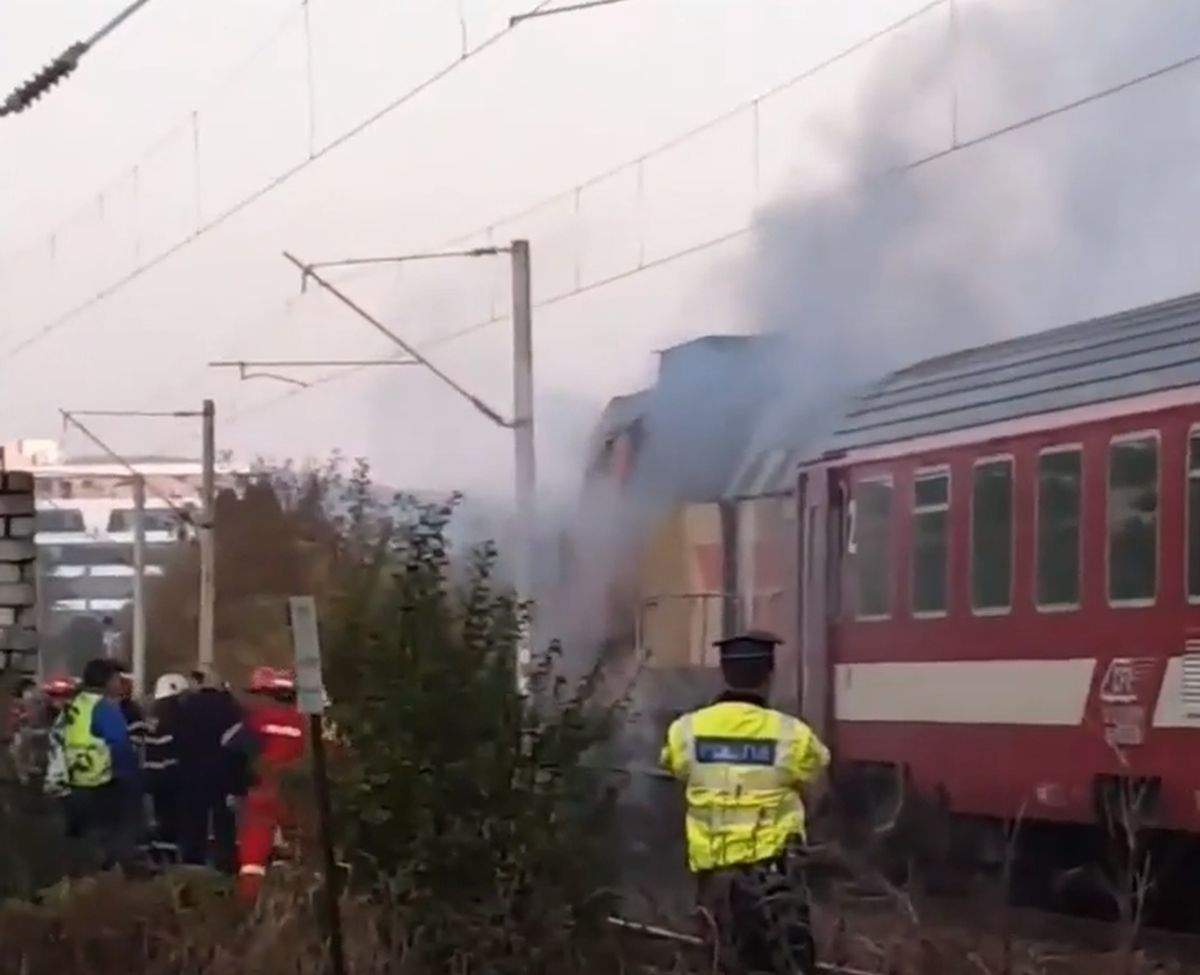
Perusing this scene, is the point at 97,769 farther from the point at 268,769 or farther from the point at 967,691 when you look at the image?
the point at 967,691

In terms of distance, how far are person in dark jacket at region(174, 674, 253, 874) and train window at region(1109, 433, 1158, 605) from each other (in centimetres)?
564

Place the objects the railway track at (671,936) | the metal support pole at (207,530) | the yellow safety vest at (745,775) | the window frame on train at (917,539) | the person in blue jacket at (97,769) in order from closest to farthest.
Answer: the yellow safety vest at (745,775) < the railway track at (671,936) < the person in blue jacket at (97,769) < the window frame on train at (917,539) < the metal support pole at (207,530)

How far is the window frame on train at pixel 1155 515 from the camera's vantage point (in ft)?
46.5

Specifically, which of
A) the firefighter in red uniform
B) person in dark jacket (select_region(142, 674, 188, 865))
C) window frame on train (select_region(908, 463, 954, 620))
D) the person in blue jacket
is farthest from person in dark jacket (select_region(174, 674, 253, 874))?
window frame on train (select_region(908, 463, 954, 620))

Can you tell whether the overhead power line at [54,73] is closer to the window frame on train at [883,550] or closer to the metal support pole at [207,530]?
the window frame on train at [883,550]

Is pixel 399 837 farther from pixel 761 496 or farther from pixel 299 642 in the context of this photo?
pixel 761 496

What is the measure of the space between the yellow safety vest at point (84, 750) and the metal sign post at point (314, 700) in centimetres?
608

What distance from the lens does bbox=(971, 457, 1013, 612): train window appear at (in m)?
16.0

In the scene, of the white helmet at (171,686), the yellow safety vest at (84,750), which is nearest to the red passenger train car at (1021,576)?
the white helmet at (171,686)

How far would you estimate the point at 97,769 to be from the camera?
620 inches

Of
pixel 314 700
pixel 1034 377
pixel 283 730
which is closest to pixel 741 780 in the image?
pixel 314 700

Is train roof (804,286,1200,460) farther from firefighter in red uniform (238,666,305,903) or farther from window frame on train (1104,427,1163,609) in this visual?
firefighter in red uniform (238,666,305,903)

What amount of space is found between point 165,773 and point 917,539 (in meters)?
5.02

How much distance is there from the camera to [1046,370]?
16.2 metres
